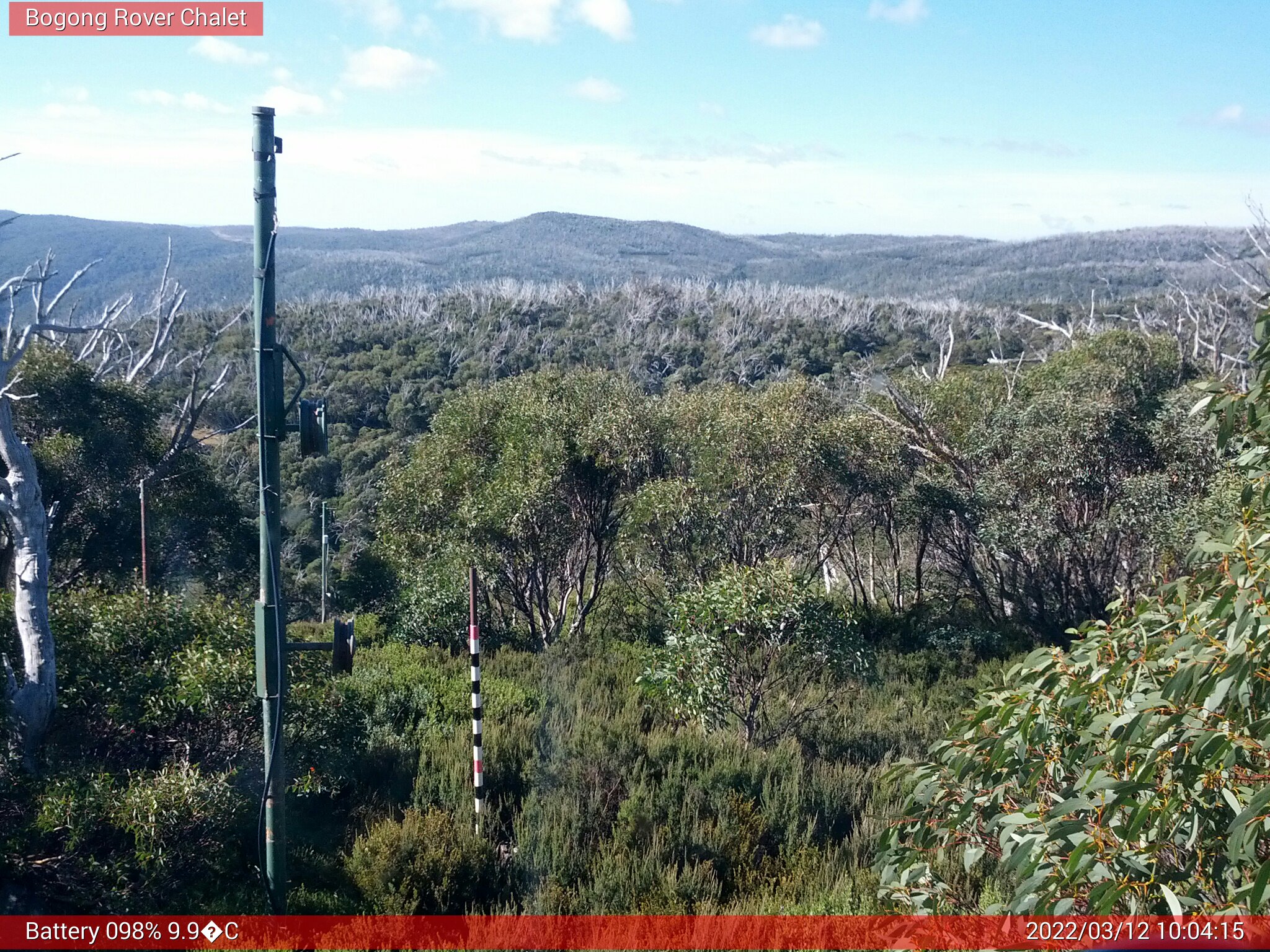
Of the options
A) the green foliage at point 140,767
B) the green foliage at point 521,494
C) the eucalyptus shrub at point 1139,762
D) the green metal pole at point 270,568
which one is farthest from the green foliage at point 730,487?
the eucalyptus shrub at point 1139,762

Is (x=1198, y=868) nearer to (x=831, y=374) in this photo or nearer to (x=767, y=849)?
(x=767, y=849)

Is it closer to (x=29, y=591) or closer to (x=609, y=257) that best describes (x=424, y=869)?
(x=29, y=591)

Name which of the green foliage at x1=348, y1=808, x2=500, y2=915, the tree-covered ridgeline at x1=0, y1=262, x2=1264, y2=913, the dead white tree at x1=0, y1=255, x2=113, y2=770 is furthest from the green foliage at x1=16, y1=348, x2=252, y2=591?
the green foliage at x1=348, y1=808, x2=500, y2=915

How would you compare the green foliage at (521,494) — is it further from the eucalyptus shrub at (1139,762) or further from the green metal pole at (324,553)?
the eucalyptus shrub at (1139,762)

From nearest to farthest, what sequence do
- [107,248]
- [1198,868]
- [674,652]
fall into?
[1198,868] < [674,652] < [107,248]

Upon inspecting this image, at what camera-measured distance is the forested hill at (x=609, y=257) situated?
72125 millimetres

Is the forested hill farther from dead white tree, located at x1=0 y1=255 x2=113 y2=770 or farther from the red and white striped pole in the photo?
the red and white striped pole

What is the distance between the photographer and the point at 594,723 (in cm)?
866

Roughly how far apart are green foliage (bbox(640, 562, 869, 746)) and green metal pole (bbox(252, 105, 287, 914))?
3.79 meters

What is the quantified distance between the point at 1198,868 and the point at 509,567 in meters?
9.92

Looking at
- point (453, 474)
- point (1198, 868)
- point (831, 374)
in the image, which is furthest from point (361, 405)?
point (1198, 868)

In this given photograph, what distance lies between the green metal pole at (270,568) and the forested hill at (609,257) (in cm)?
5227

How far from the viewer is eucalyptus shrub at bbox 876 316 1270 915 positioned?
96.0 inches

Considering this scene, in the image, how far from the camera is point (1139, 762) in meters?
2.67
